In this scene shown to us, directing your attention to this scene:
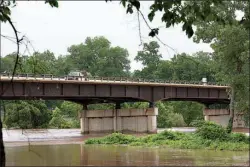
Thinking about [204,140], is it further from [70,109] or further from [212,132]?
[70,109]

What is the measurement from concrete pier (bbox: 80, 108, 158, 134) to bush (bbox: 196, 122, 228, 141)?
32.9m

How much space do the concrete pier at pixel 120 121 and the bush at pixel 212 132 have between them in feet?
108

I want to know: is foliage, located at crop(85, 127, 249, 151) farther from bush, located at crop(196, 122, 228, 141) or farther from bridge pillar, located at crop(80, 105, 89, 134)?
bridge pillar, located at crop(80, 105, 89, 134)

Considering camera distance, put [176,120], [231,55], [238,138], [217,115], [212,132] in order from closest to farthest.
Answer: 1. [231,55]
2. [238,138]
3. [212,132]
4. [217,115]
5. [176,120]

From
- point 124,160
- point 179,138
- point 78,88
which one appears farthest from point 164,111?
point 124,160

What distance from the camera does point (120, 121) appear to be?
83.8 meters

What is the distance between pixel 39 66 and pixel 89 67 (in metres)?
152

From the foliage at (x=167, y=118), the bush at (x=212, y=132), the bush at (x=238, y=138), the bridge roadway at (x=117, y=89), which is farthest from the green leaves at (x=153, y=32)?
the foliage at (x=167, y=118)

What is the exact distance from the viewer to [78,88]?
225 feet

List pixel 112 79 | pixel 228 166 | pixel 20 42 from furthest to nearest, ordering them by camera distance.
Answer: pixel 112 79 → pixel 228 166 → pixel 20 42

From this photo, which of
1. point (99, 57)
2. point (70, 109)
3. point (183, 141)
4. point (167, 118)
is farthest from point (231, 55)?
point (99, 57)

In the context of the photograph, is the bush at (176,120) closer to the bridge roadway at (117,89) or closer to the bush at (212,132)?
the bridge roadway at (117,89)

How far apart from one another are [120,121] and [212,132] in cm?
4198

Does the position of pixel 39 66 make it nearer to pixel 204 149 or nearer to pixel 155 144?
pixel 204 149
